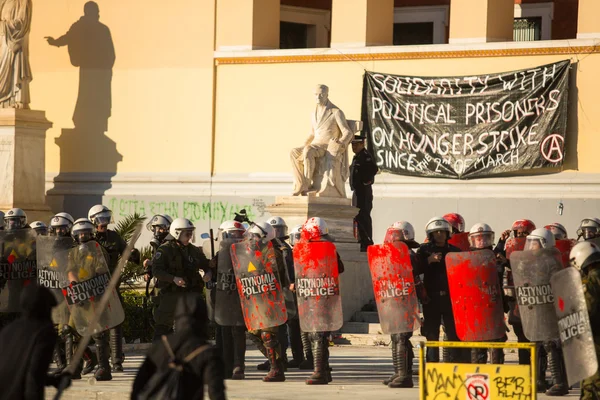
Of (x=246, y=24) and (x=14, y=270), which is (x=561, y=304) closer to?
(x=14, y=270)

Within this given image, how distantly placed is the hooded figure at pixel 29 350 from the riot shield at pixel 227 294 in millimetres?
7449

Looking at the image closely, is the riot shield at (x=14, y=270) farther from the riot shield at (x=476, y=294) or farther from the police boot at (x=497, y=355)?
the police boot at (x=497, y=355)

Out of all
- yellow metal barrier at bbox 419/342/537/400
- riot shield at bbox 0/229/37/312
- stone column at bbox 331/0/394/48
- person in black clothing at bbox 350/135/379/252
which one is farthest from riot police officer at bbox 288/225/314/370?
stone column at bbox 331/0/394/48

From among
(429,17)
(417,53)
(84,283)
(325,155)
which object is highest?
(429,17)

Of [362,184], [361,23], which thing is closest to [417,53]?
[361,23]

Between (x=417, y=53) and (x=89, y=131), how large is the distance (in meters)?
7.51

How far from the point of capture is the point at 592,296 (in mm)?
11734

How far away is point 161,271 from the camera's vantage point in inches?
640

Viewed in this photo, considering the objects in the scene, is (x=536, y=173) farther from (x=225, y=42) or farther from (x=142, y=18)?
(x=142, y=18)

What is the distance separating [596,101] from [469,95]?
2.34 meters

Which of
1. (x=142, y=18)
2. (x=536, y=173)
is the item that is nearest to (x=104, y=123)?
(x=142, y=18)

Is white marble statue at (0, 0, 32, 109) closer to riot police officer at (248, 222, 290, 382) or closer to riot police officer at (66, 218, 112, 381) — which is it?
riot police officer at (66, 218, 112, 381)

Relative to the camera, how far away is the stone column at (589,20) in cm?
2689

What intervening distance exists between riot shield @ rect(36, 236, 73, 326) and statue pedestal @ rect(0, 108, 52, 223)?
12015 millimetres
